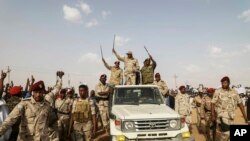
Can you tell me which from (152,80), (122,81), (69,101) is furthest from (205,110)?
(69,101)

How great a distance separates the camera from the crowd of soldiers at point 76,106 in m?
5.86

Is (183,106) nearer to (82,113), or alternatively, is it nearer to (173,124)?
(173,124)

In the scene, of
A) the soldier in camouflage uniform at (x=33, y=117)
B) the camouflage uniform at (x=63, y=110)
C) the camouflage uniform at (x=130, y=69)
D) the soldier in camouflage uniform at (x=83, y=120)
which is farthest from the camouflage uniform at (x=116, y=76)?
the soldier in camouflage uniform at (x=33, y=117)

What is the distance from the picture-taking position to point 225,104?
29.1ft

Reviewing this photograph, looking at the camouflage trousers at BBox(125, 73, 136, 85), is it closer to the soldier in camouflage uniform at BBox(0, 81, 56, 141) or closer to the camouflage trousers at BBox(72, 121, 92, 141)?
the camouflage trousers at BBox(72, 121, 92, 141)

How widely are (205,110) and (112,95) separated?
506 centimetres

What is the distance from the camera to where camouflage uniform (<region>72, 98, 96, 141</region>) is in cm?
886

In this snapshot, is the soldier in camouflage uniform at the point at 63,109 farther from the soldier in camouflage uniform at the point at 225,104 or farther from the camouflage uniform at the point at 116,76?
the soldier in camouflage uniform at the point at 225,104

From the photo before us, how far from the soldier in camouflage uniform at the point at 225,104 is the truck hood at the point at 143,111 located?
1.38 meters

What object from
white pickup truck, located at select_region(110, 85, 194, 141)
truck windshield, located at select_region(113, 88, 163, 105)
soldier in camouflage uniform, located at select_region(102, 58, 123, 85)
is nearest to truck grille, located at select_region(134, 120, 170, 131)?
white pickup truck, located at select_region(110, 85, 194, 141)

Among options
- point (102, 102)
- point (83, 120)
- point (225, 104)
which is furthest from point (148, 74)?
point (83, 120)

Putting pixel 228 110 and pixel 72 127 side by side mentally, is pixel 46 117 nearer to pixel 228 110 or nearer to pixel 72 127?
pixel 72 127

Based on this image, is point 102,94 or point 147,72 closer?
point 102,94

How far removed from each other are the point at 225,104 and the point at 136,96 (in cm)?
242
